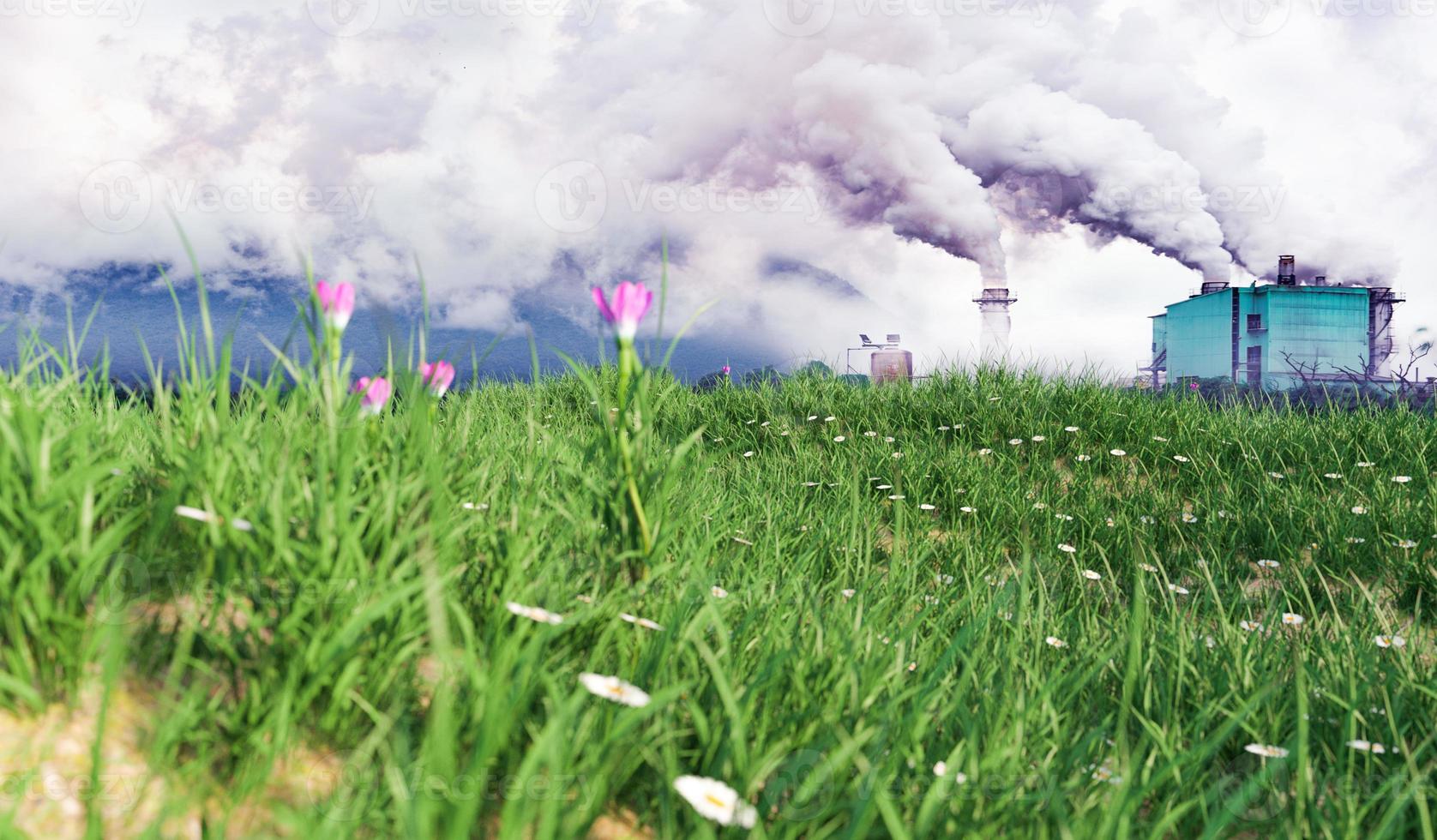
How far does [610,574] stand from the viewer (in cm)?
200

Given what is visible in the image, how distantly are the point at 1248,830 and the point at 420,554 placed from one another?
6.24 ft

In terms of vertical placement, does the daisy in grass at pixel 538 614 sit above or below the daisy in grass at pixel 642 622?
above

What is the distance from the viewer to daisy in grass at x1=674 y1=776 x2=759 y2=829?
1.20 metres

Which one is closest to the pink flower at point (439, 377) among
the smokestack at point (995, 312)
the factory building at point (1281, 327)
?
the smokestack at point (995, 312)

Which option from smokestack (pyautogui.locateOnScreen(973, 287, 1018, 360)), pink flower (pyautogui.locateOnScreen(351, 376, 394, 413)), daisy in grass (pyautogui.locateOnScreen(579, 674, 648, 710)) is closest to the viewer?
daisy in grass (pyautogui.locateOnScreen(579, 674, 648, 710))

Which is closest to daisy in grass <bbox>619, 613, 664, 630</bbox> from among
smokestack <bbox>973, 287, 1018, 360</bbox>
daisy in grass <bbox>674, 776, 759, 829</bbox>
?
daisy in grass <bbox>674, 776, 759, 829</bbox>

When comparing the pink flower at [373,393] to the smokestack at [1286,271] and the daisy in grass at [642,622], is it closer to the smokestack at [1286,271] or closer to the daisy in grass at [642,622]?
the daisy in grass at [642,622]

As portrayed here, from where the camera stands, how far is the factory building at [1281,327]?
114 feet

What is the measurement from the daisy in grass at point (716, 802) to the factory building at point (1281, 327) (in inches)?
1491

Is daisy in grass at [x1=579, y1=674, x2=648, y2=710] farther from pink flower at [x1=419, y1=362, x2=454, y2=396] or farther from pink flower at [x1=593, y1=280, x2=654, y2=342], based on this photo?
pink flower at [x1=419, y1=362, x2=454, y2=396]

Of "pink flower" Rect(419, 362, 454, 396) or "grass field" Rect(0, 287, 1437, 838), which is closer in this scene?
"grass field" Rect(0, 287, 1437, 838)

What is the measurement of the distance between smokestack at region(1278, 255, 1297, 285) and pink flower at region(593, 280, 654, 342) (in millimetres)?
41667

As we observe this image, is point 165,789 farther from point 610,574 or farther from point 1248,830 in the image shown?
point 1248,830

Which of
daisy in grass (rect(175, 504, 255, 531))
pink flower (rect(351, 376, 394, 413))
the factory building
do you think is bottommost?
daisy in grass (rect(175, 504, 255, 531))
